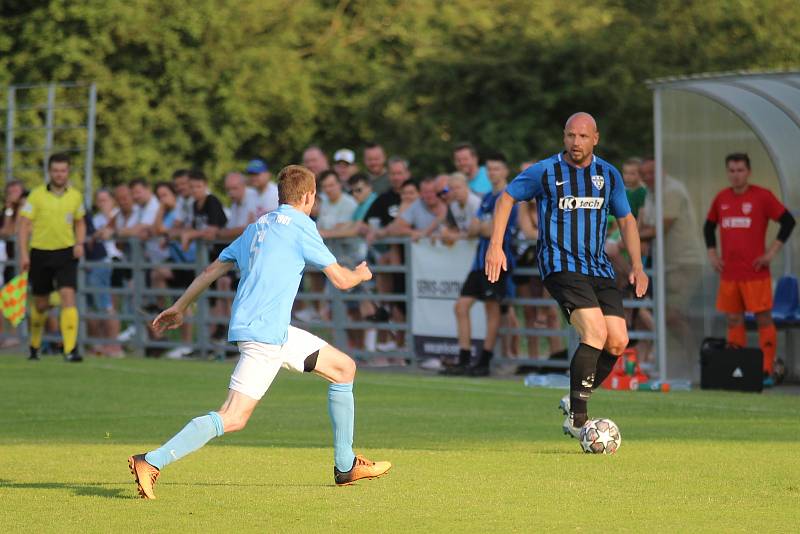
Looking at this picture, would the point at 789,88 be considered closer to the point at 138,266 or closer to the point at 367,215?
the point at 367,215

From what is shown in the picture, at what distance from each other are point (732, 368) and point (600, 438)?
5276 mm

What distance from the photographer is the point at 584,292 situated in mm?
10703

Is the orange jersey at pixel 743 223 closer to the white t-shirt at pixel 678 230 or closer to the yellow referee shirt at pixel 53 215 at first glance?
the white t-shirt at pixel 678 230

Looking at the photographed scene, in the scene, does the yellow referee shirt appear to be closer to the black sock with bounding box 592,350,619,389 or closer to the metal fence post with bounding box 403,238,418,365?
the metal fence post with bounding box 403,238,418,365

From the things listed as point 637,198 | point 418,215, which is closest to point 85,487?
point 637,198

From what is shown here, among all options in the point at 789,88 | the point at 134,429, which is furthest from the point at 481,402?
the point at 789,88

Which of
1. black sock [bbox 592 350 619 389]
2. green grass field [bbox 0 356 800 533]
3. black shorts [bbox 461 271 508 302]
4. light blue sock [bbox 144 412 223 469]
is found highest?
black shorts [bbox 461 271 508 302]

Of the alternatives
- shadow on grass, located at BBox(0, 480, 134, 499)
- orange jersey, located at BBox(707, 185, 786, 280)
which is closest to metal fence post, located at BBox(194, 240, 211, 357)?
orange jersey, located at BBox(707, 185, 786, 280)

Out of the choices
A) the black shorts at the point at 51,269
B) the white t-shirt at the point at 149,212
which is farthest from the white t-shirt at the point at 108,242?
the black shorts at the point at 51,269

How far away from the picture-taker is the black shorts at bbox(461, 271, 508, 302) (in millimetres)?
17016

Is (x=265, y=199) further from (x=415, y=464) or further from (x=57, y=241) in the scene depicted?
(x=415, y=464)

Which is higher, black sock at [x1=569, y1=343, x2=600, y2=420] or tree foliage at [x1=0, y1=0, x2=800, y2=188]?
tree foliage at [x1=0, y1=0, x2=800, y2=188]

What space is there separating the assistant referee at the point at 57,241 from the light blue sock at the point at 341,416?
10644 mm

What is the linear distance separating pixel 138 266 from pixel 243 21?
73.8ft
